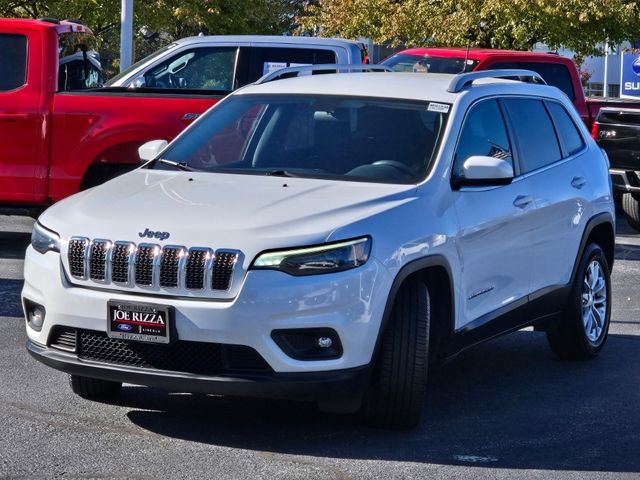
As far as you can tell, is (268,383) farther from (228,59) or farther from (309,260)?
(228,59)

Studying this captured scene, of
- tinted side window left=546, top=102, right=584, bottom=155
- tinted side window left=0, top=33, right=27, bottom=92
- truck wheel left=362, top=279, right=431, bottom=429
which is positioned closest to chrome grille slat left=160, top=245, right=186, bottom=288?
truck wheel left=362, top=279, right=431, bottom=429

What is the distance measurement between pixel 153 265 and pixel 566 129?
11.5 feet

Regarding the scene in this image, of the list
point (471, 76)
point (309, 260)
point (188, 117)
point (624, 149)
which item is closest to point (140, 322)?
point (309, 260)

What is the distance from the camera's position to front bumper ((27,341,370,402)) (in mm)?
5879

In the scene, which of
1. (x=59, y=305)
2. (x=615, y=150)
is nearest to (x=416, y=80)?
(x=59, y=305)

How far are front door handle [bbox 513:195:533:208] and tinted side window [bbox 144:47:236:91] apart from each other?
6147 mm

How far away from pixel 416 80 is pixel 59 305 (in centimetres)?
257

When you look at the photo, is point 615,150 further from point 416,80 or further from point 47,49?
point 416,80

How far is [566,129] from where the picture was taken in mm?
8492

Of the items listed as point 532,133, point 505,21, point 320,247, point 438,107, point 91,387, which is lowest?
point 505,21

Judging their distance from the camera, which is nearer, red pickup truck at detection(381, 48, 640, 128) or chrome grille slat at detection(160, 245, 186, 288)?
chrome grille slat at detection(160, 245, 186, 288)

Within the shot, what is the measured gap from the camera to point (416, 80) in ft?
25.1

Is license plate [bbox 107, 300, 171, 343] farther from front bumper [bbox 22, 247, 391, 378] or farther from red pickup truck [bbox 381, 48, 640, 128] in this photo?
red pickup truck [bbox 381, 48, 640, 128]

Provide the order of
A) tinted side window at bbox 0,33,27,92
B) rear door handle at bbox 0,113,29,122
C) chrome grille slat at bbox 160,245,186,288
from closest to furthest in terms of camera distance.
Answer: chrome grille slat at bbox 160,245,186,288, rear door handle at bbox 0,113,29,122, tinted side window at bbox 0,33,27,92
